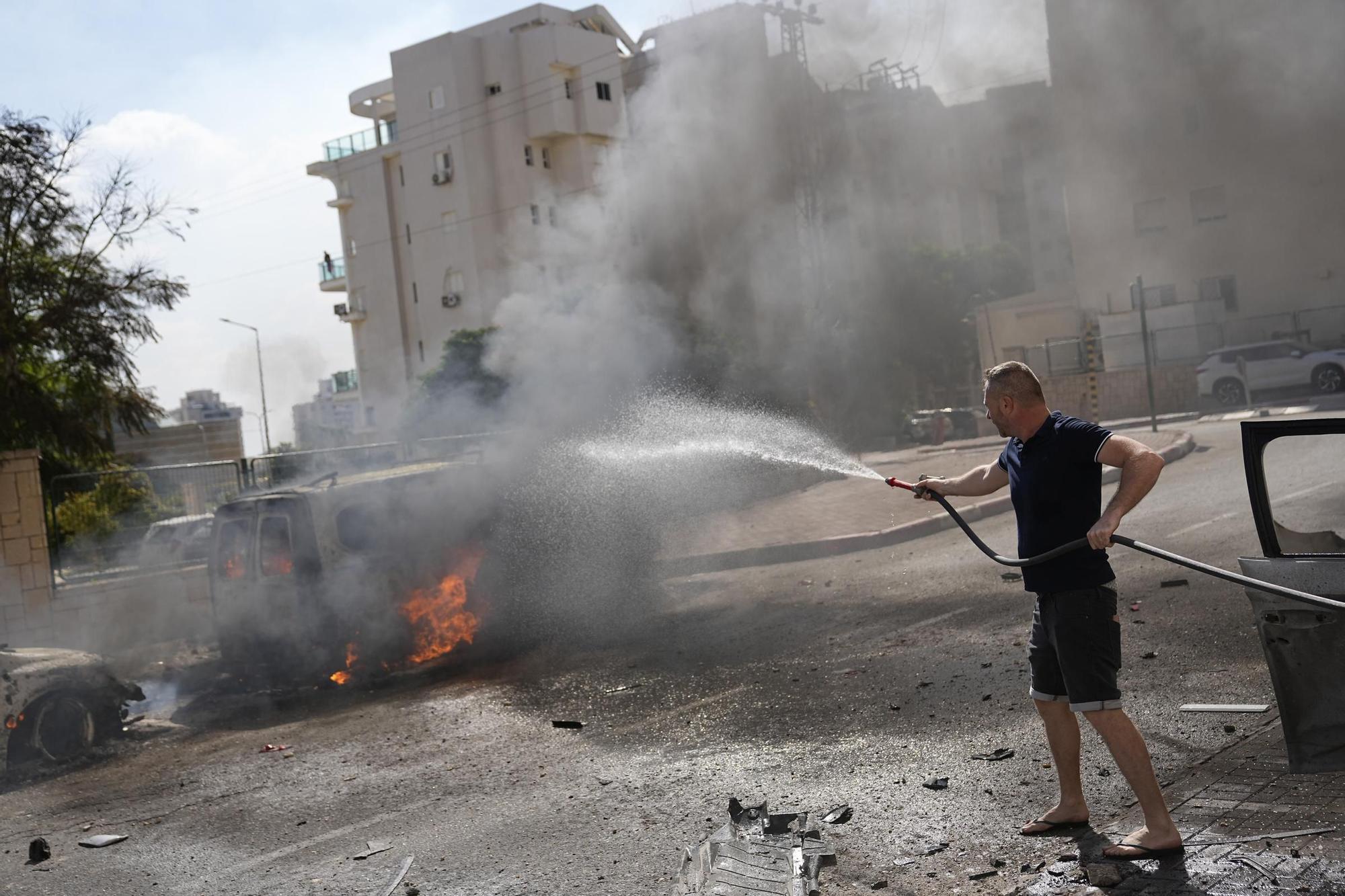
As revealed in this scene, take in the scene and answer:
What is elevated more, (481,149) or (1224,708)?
(481,149)

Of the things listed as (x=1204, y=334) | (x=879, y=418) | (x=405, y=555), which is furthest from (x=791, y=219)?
(x=405, y=555)

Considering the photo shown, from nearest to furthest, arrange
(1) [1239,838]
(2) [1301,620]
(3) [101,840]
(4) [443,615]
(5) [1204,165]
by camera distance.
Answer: (2) [1301,620] < (1) [1239,838] < (3) [101,840] < (4) [443,615] < (5) [1204,165]

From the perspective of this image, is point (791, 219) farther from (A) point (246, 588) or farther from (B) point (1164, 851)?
(B) point (1164, 851)

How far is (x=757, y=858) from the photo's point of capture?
386 cm

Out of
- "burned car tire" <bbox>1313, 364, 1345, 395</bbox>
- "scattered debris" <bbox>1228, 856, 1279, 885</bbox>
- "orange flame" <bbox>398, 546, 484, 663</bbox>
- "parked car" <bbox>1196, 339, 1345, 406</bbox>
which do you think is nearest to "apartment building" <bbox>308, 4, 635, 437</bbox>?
"parked car" <bbox>1196, 339, 1345, 406</bbox>

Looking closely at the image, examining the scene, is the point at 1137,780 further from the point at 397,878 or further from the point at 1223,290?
the point at 1223,290

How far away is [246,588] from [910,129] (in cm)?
2854

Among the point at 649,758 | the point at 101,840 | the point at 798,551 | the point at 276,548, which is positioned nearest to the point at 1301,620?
the point at 649,758

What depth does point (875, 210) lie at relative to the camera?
130 feet

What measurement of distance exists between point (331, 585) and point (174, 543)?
4483 millimetres

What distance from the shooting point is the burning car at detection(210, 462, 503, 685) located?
344 inches

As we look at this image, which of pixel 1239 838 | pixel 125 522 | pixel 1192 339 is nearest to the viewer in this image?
pixel 1239 838

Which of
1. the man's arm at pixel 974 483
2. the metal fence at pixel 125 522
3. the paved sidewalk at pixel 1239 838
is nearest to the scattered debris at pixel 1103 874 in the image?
the paved sidewalk at pixel 1239 838

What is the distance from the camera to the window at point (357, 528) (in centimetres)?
896
